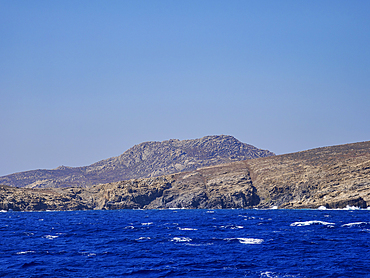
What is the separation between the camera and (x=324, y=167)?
18850 centimetres

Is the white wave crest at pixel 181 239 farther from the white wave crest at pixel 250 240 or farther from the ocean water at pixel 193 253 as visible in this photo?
the white wave crest at pixel 250 240

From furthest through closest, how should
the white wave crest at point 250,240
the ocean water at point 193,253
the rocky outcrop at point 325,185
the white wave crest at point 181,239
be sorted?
the rocky outcrop at point 325,185 < the white wave crest at point 181,239 < the white wave crest at point 250,240 < the ocean water at point 193,253

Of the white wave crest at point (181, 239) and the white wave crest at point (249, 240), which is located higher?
the white wave crest at point (181, 239)

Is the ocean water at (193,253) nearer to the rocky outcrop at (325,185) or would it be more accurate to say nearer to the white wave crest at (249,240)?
the white wave crest at (249,240)

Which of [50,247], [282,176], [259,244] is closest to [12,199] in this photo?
[282,176]

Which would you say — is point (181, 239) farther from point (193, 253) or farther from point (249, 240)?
point (193, 253)

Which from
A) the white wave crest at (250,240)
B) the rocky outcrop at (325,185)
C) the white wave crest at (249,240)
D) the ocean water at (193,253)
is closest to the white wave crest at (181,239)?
the ocean water at (193,253)

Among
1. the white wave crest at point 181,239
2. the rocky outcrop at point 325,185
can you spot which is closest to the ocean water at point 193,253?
the white wave crest at point 181,239

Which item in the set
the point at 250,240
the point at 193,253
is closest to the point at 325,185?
the point at 250,240

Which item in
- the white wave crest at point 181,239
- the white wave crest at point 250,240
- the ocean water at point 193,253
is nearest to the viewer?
the ocean water at point 193,253

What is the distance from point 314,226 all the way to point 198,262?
4190cm

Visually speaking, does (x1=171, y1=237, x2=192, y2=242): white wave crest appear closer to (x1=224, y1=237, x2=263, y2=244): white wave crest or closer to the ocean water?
the ocean water

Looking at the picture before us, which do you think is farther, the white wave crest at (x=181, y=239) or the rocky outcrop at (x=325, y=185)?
the rocky outcrop at (x=325, y=185)

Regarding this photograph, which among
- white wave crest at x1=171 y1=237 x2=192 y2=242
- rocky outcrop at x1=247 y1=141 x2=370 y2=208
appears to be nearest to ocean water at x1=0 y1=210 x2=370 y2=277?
white wave crest at x1=171 y1=237 x2=192 y2=242
